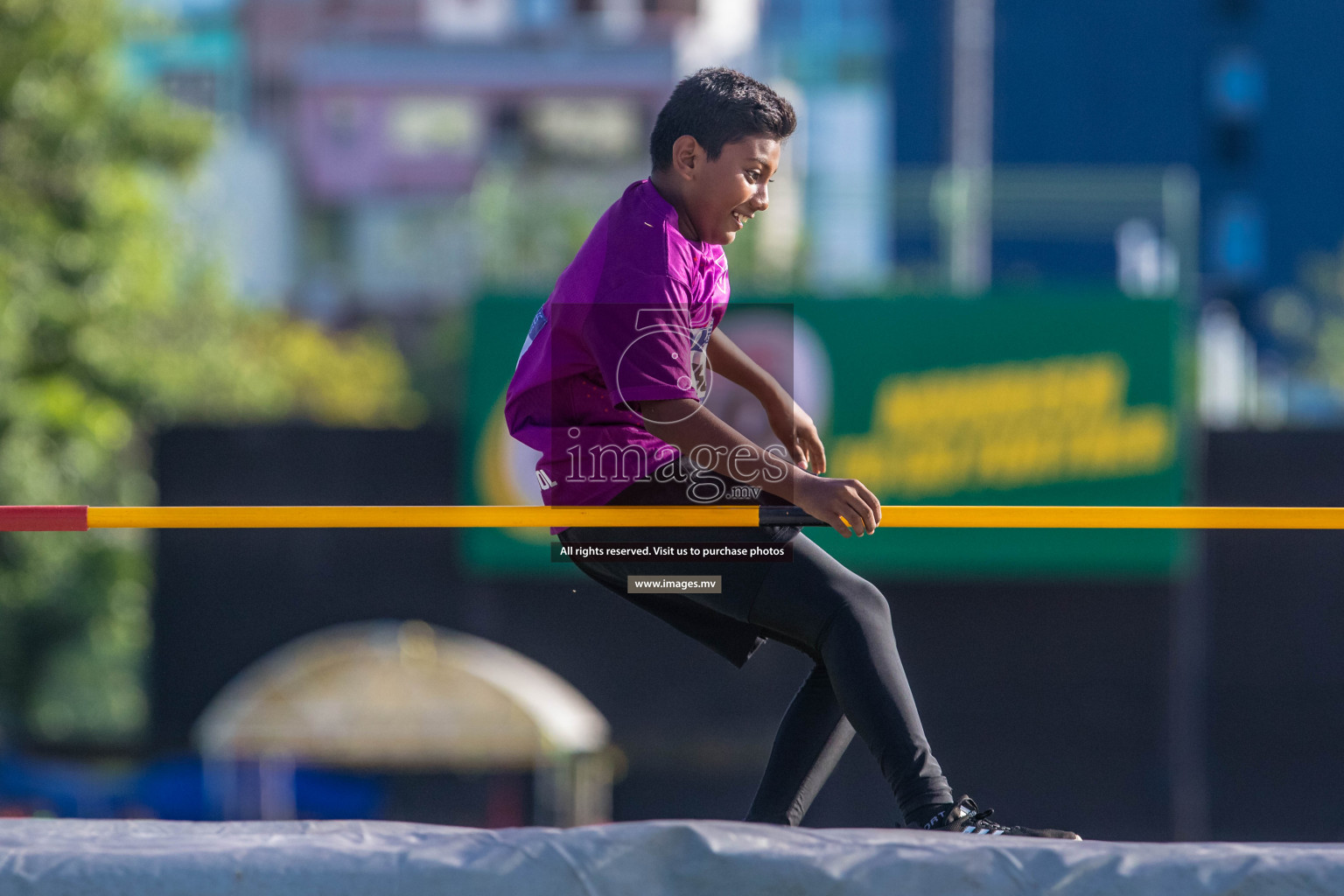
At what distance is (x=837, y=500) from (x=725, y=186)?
0.87m

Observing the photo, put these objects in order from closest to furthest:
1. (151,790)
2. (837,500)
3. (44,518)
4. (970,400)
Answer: (837,500) < (44,518) < (970,400) < (151,790)

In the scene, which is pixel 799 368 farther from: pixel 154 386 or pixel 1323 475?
pixel 154 386

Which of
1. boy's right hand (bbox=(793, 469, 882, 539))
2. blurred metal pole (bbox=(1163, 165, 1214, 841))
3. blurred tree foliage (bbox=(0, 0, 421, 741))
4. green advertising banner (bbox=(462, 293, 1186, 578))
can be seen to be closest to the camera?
boy's right hand (bbox=(793, 469, 882, 539))

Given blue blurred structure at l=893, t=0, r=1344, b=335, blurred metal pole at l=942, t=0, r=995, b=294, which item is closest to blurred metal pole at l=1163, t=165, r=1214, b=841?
blurred metal pole at l=942, t=0, r=995, b=294

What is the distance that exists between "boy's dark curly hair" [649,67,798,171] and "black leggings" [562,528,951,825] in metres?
1.03

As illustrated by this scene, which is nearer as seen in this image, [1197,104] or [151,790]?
[151,790]

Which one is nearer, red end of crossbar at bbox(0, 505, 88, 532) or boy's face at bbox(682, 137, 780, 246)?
boy's face at bbox(682, 137, 780, 246)

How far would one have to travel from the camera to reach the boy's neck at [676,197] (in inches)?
156

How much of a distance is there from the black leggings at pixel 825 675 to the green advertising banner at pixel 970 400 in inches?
356

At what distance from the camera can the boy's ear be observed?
3973mm

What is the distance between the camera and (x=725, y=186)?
156 inches

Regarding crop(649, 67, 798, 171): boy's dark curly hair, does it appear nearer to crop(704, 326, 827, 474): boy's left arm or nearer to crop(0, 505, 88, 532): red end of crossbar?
crop(704, 326, 827, 474): boy's left arm

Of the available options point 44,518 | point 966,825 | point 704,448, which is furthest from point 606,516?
point 44,518

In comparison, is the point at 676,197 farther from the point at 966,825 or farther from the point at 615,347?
the point at 966,825
